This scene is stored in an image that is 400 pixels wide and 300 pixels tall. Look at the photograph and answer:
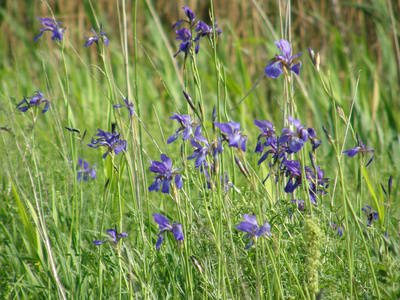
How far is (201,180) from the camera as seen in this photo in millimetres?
922

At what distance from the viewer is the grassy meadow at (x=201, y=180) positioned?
87 centimetres

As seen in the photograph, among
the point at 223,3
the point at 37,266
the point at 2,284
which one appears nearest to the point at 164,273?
the point at 37,266

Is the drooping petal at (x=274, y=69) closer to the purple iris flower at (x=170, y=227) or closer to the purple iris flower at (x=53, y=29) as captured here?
the purple iris flower at (x=170, y=227)

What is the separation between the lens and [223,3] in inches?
158

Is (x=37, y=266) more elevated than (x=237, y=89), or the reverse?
Result: (x=237, y=89)

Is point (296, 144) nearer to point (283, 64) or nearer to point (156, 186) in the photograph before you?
point (283, 64)

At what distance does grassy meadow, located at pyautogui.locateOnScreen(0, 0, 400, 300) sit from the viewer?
2.85 feet

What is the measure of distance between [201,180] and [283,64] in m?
0.30

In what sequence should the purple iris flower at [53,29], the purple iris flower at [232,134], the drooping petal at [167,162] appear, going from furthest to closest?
the purple iris flower at [53,29] < the drooping petal at [167,162] < the purple iris flower at [232,134]

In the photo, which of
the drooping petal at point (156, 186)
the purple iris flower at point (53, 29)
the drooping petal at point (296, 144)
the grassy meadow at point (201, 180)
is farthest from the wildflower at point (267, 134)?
the purple iris flower at point (53, 29)

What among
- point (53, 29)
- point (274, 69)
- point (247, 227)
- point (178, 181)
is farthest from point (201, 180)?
point (53, 29)

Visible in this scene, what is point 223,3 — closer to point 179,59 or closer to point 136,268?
point 179,59

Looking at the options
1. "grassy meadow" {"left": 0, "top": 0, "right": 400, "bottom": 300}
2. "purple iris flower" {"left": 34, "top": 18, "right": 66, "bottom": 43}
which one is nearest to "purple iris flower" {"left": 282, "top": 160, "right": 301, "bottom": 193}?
"grassy meadow" {"left": 0, "top": 0, "right": 400, "bottom": 300}

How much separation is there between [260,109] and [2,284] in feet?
7.21
